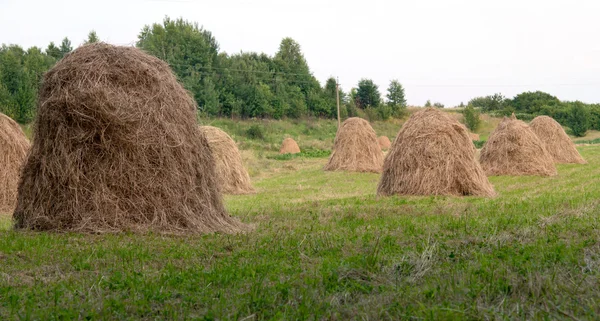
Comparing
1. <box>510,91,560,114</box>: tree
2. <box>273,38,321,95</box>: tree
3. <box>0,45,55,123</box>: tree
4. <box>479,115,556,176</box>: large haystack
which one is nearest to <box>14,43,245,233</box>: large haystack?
<box>479,115,556,176</box>: large haystack

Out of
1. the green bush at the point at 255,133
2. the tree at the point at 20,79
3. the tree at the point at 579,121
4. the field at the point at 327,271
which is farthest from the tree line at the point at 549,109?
the field at the point at 327,271

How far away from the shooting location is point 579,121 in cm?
6712

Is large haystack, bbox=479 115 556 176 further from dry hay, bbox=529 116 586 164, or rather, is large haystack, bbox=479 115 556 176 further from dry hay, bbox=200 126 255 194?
dry hay, bbox=200 126 255 194

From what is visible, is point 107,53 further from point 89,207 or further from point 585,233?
point 585,233

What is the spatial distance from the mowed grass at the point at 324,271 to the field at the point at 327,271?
0.02 m

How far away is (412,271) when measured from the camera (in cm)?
637

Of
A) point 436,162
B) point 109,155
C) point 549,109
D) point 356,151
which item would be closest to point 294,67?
point 549,109

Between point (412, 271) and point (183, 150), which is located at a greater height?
point (183, 150)

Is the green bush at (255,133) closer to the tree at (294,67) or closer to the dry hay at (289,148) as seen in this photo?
the dry hay at (289,148)

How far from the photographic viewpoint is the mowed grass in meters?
5.19

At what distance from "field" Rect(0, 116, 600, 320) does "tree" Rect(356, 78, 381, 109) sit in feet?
243

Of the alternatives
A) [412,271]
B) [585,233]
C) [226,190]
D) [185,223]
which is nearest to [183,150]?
[185,223]

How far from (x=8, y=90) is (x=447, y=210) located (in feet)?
147

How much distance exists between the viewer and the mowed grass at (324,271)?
5.19 metres
